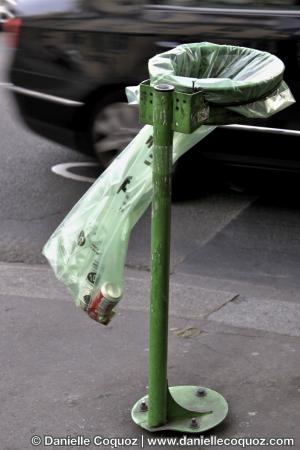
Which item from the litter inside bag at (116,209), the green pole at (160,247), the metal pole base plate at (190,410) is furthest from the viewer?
the metal pole base plate at (190,410)

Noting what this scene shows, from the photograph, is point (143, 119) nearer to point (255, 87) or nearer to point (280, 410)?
point (255, 87)

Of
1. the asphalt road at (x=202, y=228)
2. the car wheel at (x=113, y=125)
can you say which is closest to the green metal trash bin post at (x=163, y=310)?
the asphalt road at (x=202, y=228)

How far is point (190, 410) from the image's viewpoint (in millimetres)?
3543

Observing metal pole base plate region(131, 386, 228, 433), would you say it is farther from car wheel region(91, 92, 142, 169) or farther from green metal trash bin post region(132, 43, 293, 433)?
car wheel region(91, 92, 142, 169)

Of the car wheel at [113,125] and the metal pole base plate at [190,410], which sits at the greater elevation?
the car wheel at [113,125]

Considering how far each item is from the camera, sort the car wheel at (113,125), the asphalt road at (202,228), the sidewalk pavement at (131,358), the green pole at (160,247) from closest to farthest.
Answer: the green pole at (160,247), the sidewalk pavement at (131,358), the asphalt road at (202,228), the car wheel at (113,125)

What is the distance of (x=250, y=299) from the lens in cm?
472

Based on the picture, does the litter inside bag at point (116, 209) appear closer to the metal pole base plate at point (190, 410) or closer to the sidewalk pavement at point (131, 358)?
the metal pole base plate at point (190, 410)

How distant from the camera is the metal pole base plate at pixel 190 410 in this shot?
3467 mm

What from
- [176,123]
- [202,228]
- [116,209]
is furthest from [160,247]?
[202,228]

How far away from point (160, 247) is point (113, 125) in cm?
312

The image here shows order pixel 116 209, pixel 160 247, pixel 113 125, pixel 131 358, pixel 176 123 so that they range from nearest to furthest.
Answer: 1. pixel 176 123
2. pixel 160 247
3. pixel 116 209
4. pixel 131 358
5. pixel 113 125

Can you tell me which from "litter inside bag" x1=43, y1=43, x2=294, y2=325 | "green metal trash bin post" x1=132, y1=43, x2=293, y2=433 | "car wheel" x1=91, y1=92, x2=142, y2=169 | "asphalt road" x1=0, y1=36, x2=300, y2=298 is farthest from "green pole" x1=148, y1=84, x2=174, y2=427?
"car wheel" x1=91, y1=92, x2=142, y2=169

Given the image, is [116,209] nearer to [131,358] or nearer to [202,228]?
[131,358]
